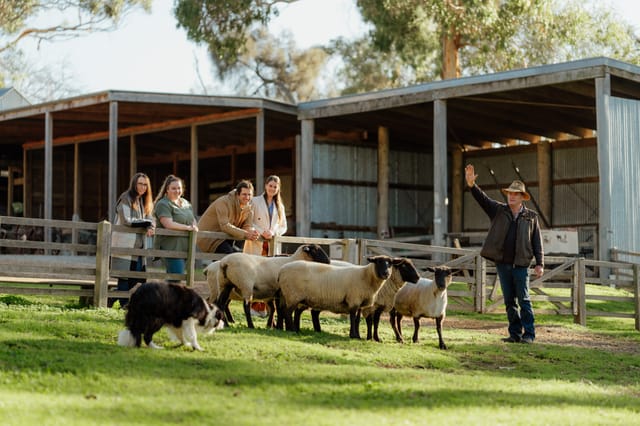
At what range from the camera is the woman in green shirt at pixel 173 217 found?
39.9 feet

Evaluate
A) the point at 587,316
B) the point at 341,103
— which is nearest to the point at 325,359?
the point at 587,316

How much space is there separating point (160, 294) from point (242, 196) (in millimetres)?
3647

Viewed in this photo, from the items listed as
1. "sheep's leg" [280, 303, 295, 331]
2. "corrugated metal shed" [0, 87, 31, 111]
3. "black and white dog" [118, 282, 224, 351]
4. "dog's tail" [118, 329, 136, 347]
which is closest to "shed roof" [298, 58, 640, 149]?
"sheep's leg" [280, 303, 295, 331]

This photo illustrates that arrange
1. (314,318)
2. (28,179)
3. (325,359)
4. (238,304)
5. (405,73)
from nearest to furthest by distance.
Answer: (325,359) → (314,318) → (238,304) → (28,179) → (405,73)

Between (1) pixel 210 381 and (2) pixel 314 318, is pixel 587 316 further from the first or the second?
(1) pixel 210 381

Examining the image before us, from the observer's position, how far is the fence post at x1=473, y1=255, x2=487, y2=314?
624 inches

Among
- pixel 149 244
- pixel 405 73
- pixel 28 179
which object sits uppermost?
pixel 405 73

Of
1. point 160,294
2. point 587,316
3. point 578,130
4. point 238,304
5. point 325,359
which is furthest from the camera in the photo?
point 578,130

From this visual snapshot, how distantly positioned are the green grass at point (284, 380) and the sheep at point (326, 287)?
13.4 inches

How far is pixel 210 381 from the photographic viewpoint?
7789 millimetres

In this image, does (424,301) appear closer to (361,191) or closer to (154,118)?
(361,191)

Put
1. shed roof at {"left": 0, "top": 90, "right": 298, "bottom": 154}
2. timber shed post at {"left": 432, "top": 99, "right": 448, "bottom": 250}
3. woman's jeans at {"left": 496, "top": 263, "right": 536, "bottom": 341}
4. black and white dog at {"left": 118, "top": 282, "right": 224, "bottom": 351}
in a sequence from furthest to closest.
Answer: shed roof at {"left": 0, "top": 90, "right": 298, "bottom": 154}, timber shed post at {"left": 432, "top": 99, "right": 448, "bottom": 250}, woman's jeans at {"left": 496, "top": 263, "right": 536, "bottom": 341}, black and white dog at {"left": 118, "top": 282, "right": 224, "bottom": 351}

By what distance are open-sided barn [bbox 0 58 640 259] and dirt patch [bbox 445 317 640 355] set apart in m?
4.15

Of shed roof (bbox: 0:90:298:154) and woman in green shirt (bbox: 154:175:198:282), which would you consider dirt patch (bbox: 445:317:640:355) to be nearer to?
woman in green shirt (bbox: 154:175:198:282)
